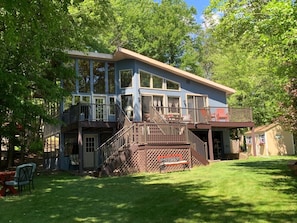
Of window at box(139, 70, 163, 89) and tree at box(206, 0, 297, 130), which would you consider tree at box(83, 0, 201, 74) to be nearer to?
window at box(139, 70, 163, 89)

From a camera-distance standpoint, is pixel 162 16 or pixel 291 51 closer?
pixel 291 51

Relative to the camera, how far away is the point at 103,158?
15.4m

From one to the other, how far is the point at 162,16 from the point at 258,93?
1299 centimetres

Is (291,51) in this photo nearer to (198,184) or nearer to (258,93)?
(198,184)

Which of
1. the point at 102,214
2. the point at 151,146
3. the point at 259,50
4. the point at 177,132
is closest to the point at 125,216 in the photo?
the point at 102,214

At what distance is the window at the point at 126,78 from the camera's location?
20.5 m

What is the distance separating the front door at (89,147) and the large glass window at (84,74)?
294 cm

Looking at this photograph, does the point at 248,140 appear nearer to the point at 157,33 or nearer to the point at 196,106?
the point at 196,106

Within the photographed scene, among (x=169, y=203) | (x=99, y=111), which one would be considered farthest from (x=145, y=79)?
(x=169, y=203)

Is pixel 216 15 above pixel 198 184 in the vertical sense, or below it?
above

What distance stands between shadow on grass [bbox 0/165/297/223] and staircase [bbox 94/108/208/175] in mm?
4755

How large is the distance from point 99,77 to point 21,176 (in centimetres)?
1189

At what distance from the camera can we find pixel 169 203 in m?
6.86

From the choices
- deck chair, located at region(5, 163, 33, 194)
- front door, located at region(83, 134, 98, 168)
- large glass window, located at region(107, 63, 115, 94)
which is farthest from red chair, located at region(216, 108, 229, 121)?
deck chair, located at region(5, 163, 33, 194)
